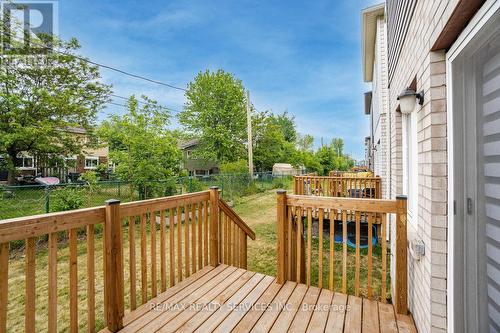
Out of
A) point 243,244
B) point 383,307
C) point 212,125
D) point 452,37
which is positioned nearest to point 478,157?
point 452,37

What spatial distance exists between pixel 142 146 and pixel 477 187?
28.1 ft

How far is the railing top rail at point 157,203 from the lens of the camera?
2.20 metres

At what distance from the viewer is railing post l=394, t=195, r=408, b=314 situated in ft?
7.02

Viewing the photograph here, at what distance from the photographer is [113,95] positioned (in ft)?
49.5

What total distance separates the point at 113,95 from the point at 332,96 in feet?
95.3

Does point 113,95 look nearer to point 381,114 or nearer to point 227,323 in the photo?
point 381,114

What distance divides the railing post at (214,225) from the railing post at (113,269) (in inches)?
52.8

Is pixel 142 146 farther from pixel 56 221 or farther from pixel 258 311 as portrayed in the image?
pixel 258 311

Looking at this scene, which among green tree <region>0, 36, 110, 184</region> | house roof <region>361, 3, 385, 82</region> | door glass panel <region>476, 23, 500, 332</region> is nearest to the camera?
door glass panel <region>476, 23, 500, 332</region>

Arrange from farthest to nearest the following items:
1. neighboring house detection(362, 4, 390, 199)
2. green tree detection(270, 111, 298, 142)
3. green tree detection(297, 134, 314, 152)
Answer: green tree detection(297, 134, 314, 152), green tree detection(270, 111, 298, 142), neighboring house detection(362, 4, 390, 199)

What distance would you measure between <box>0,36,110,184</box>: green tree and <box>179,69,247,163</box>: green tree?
8.35 metres

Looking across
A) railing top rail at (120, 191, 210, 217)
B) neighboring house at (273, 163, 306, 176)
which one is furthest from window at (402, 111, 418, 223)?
neighboring house at (273, 163, 306, 176)
